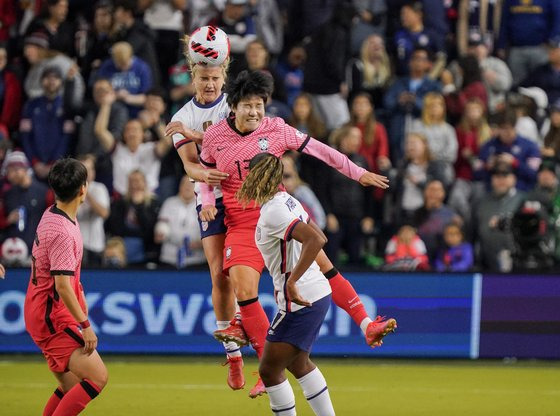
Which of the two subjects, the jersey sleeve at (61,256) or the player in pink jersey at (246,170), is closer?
the jersey sleeve at (61,256)

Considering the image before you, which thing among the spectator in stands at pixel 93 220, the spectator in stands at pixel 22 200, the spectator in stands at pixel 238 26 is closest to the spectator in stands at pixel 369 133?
the spectator in stands at pixel 238 26

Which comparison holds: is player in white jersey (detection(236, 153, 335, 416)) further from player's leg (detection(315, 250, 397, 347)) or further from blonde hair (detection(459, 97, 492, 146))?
blonde hair (detection(459, 97, 492, 146))

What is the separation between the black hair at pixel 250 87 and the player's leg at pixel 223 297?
1211 mm

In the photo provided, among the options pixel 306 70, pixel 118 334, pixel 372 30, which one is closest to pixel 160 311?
pixel 118 334

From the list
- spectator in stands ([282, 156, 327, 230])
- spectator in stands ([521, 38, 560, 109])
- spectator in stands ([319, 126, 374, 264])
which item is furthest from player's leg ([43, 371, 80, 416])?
spectator in stands ([521, 38, 560, 109])

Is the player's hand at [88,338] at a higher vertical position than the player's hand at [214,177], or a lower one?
lower

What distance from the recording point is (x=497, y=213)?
16391 mm

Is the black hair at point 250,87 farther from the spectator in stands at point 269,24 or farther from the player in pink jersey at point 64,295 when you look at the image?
the spectator in stands at point 269,24

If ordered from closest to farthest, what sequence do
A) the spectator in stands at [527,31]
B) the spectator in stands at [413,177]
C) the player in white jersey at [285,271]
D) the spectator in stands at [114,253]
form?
the player in white jersey at [285,271] → the spectator in stands at [114,253] → the spectator in stands at [413,177] → the spectator in stands at [527,31]

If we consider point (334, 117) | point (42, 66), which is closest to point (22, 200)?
point (42, 66)

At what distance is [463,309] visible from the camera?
15125 millimetres

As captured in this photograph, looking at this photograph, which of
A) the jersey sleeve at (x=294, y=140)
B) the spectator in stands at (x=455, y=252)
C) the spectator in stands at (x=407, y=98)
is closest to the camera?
the jersey sleeve at (x=294, y=140)

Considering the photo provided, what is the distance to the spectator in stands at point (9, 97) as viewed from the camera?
18.5m

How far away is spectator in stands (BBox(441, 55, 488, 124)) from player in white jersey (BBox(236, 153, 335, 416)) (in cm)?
924
